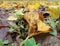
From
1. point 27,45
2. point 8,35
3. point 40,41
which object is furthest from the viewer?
point 8,35

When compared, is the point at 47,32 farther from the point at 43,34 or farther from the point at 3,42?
the point at 3,42

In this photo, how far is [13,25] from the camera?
1263 mm

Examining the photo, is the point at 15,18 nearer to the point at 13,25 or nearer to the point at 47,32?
the point at 13,25

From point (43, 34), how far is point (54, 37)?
0.06 meters

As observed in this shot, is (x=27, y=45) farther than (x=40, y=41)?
No

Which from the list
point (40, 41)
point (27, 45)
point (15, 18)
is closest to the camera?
point (27, 45)

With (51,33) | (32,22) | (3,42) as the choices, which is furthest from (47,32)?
(3,42)

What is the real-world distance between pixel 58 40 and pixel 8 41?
0.27 meters

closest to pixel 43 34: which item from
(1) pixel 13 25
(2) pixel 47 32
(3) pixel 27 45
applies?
(2) pixel 47 32

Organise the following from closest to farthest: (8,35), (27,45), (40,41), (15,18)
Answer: (27,45), (40,41), (8,35), (15,18)

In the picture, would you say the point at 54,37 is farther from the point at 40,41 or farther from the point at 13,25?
the point at 13,25

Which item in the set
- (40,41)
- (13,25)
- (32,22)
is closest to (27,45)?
(40,41)

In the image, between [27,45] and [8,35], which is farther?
[8,35]

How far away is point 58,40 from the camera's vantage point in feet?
3.36
